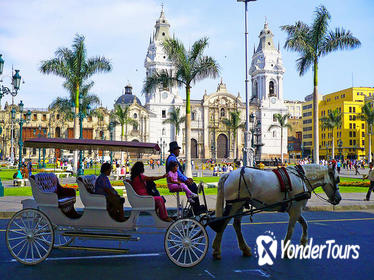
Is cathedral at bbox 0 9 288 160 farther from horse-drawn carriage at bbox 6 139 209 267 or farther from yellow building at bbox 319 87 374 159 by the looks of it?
horse-drawn carriage at bbox 6 139 209 267

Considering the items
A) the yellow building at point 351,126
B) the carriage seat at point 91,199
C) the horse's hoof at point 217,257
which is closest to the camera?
the horse's hoof at point 217,257

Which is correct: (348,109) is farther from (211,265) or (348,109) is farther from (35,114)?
(211,265)

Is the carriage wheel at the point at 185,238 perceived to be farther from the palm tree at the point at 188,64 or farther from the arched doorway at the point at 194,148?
the arched doorway at the point at 194,148

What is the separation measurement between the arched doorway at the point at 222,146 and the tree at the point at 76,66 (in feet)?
187

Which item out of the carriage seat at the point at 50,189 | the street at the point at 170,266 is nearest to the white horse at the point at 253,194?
the street at the point at 170,266

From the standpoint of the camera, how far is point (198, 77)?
22078 mm

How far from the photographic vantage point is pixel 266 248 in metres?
6.96

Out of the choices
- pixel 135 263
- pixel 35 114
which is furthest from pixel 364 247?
pixel 35 114

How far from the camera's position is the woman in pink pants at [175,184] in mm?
6512

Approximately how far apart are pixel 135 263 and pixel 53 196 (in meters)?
1.79

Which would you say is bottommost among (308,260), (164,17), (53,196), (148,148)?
(308,260)

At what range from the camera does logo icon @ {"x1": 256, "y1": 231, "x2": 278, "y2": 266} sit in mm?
6074

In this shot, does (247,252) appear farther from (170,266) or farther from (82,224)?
(82,224)

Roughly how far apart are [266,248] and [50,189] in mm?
3976
